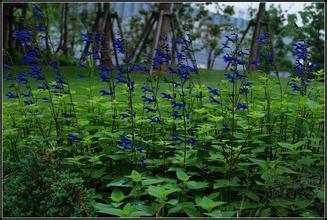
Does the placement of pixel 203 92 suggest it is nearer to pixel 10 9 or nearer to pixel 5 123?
pixel 5 123

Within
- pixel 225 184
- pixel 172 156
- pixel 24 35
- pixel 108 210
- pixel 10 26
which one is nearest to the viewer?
pixel 108 210

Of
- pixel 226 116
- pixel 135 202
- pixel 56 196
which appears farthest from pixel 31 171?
pixel 226 116

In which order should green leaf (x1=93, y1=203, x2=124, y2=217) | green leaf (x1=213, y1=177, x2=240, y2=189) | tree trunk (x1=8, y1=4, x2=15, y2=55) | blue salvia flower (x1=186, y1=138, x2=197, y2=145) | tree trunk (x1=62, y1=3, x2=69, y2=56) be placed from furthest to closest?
1. tree trunk (x1=62, y1=3, x2=69, y2=56)
2. tree trunk (x1=8, y1=4, x2=15, y2=55)
3. blue salvia flower (x1=186, y1=138, x2=197, y2=145)
4. green leaf (x1=213, y1=177, x2=240, y2=189)
5. green leaf (x1=93, y1=203, x2=124, y2=217)

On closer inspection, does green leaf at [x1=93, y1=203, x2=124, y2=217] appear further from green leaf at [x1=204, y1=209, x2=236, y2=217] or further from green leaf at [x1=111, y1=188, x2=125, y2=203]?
green leaf at [x1=204, y1=209, x2=236, y2=217]

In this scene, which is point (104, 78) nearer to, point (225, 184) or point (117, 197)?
point (117, 197)

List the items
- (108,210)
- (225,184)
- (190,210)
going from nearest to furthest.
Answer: (108,210), (190,210), (225,184)

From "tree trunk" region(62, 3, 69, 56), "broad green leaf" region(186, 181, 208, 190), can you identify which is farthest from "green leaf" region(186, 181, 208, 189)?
"tree trunk" region(62, 3, 69, 56)

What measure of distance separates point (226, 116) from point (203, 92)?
17.4 inches

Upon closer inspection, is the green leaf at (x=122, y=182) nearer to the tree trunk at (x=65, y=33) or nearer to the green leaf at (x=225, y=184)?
the green leaf at (x=225, y=184)

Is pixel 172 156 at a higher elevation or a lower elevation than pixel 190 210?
higher

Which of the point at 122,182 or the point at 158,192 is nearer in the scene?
the point at 158,192

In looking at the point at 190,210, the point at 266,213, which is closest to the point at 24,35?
the point at 190,210

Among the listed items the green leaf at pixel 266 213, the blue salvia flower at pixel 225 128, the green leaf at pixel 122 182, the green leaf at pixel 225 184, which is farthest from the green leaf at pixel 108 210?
the blue salvia flower at pixel 225 128

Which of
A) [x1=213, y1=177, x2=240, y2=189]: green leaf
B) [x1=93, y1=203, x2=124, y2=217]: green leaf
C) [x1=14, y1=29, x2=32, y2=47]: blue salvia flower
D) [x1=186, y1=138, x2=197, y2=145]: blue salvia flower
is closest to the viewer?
[x1=93, y1=203, x2=124, y2=217]: green leaf
